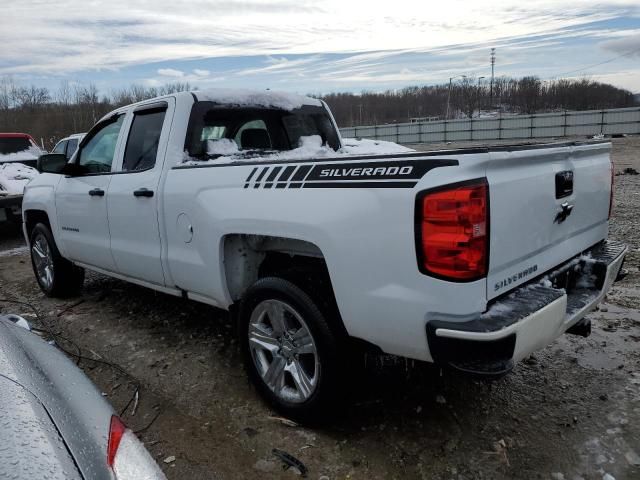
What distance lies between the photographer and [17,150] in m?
10.7

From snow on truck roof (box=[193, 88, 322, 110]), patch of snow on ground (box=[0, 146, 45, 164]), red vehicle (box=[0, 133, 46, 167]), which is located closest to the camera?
snow on truck roof (box=[193, 88, 322, 110])

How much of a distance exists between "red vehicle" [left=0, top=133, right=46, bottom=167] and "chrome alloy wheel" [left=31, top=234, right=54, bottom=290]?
556cm

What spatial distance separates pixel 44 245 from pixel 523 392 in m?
4.91

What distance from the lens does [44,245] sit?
5.56m

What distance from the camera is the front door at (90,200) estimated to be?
4344 millimetres

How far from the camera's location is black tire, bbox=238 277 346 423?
2.65 metres

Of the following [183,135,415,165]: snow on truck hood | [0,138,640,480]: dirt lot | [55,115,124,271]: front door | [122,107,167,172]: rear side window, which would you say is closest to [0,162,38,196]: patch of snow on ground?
[55,115,124,271]: front door

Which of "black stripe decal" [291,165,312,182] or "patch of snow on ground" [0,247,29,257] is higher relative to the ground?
"black stripe decal" [291,165,312,182]

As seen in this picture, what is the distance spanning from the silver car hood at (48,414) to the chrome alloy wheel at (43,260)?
370 centimetres

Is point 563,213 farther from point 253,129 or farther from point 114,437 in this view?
point 253,129

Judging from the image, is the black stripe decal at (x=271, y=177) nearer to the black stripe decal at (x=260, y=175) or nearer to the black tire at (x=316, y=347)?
the black stripe decal at (x=260, y=175)

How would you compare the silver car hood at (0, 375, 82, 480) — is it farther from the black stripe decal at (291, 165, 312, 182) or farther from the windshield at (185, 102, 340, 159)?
the windshield at (185, 102, 340, 159)

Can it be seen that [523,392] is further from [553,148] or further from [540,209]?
[553,148]

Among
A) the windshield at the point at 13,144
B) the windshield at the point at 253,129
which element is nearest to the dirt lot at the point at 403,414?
the windshield at the point at 253,129
